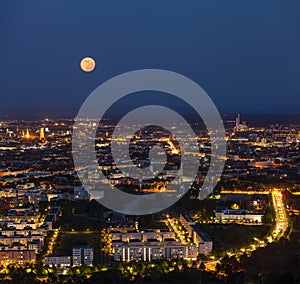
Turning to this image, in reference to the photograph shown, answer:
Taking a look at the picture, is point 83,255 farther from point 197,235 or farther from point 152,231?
point 197,235

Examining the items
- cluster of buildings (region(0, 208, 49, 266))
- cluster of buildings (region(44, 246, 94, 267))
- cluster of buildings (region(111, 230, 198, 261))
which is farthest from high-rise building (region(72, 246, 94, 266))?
cluster of buildings (region(0, 208, 49, 266))

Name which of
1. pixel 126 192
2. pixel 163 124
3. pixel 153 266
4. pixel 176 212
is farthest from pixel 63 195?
pixel 163 124

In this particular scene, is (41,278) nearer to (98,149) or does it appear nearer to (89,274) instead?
(89,274)

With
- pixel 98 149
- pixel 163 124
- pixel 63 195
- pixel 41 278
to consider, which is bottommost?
pixel 41 278

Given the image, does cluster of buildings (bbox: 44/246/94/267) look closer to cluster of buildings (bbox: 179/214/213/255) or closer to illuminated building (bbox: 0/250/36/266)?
illuminated building (bbox: 0/250/36/266)

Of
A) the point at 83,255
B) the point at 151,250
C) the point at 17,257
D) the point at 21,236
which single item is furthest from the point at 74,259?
the point at 21,236

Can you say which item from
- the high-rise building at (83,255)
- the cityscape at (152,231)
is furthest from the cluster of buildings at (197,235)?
the high-rise building at (83,255)

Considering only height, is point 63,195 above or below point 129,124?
below
